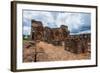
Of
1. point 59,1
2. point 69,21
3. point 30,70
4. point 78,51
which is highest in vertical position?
point 59,1

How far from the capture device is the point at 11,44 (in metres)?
2.02

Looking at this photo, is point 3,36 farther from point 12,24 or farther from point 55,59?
point 55,59

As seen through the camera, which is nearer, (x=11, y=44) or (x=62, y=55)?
(x=11, y=44)

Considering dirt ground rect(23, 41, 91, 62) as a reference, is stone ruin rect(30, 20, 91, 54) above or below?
above

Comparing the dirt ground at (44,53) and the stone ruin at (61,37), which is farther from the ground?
the stone ruin at (61,37)

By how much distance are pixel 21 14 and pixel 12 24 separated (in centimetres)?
13

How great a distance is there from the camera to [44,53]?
2156 millimetres

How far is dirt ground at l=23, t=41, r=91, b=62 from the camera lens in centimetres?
209

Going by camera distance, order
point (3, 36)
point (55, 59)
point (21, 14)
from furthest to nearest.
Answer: point (55, 59)
point (21, 14)
point (3, 36)

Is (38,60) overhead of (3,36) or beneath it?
beneath

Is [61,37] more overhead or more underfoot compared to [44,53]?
more overhead

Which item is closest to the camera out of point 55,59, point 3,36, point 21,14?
point 3,36

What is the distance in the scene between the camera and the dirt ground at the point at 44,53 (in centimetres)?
209

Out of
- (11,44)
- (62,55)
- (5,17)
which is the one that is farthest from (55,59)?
(5,17)
